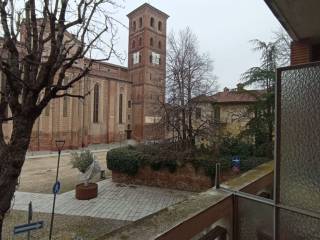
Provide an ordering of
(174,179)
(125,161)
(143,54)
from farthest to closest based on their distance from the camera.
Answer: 1. (143,54)
2. (125,161)
3. (174,179)

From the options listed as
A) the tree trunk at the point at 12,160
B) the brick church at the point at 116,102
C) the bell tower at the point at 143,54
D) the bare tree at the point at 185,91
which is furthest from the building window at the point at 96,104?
the tree trunk at the point at 12,160

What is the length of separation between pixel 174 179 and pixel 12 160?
11.6m

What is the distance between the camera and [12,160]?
5.57m

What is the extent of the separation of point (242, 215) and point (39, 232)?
8.55 metres

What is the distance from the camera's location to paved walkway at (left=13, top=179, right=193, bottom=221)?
12062mm

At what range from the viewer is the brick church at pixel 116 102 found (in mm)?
36656

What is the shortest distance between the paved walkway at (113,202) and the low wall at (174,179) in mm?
451

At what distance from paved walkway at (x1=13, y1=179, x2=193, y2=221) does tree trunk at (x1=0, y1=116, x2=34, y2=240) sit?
629 cm

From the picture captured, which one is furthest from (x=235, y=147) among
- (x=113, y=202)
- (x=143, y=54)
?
(x=143, y=54)

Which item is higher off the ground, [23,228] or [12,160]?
[12,160]

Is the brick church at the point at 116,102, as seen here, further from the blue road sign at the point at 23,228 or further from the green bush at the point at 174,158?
the blue road sign at the point at 23,228

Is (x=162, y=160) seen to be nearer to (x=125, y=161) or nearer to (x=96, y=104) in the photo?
(x=125, y=161)

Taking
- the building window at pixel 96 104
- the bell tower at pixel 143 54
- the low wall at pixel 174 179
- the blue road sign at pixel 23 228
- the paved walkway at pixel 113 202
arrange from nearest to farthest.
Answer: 1. the blue road sign at pixel 23 228
2. the paved walkway at pixel 113 202
3. the low wall at pixel 174 179
4. the building window at pixel 96 104
5. the bell tower at pixel 143 54

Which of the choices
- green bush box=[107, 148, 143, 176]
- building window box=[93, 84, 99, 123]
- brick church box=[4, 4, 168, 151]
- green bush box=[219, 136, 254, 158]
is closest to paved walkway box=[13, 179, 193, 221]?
green bush box=[107, 148, 143, 176]
